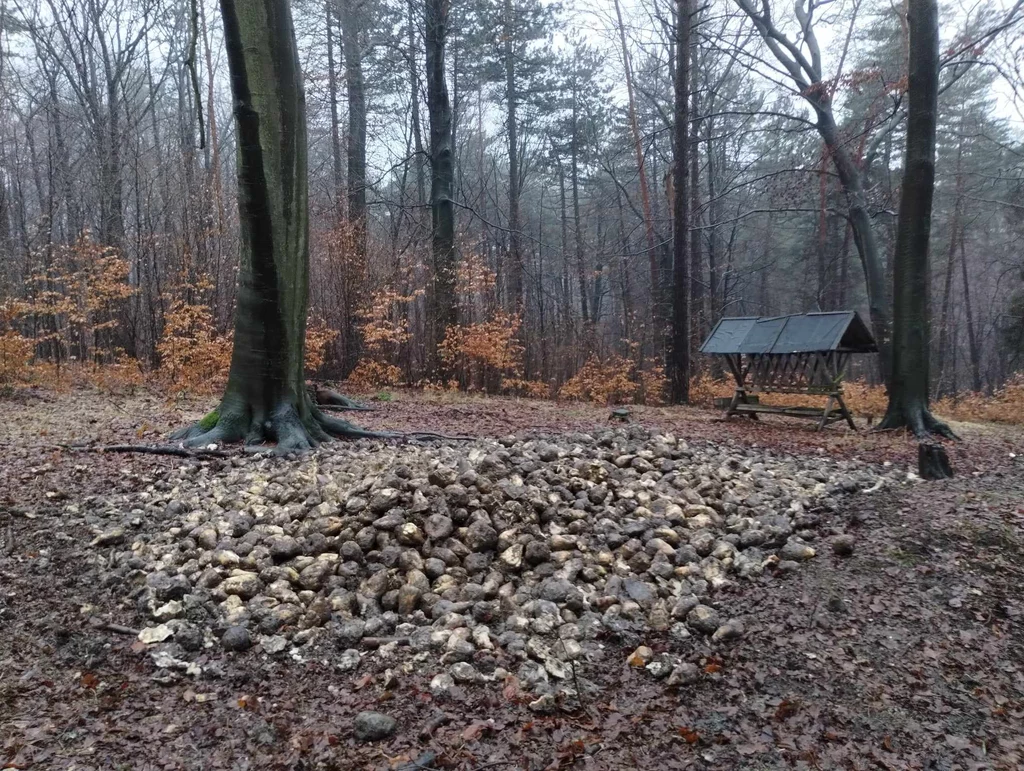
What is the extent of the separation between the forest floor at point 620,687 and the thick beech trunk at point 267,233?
1847 millimetres

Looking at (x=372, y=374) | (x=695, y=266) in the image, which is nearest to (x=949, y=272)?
(x=695, y=266)

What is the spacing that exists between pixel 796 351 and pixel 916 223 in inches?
83.0

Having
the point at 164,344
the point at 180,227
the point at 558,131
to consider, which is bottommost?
the point at 164,344

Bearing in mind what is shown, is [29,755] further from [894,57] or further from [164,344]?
[894,57]

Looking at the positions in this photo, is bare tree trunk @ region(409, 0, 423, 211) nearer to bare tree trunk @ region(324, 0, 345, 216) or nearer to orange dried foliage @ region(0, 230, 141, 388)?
bare tree trunk @ region(324, 0, 345, 216)

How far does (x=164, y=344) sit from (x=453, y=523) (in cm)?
765

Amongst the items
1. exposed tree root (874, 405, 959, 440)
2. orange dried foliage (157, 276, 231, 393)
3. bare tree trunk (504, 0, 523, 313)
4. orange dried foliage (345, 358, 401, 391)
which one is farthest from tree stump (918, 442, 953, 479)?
bare tree trunk (504, 0, 523, 313)

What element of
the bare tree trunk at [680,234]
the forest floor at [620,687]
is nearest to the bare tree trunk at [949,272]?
the bare tree trunk at [680,234]

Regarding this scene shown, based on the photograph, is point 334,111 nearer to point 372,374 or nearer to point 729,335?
point 372,374

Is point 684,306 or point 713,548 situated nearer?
point 713,548

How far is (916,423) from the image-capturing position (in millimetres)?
7887

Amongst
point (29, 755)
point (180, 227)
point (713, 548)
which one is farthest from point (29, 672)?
point (180, 227)

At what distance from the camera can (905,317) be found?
8.31 m

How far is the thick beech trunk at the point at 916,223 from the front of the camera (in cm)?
815
